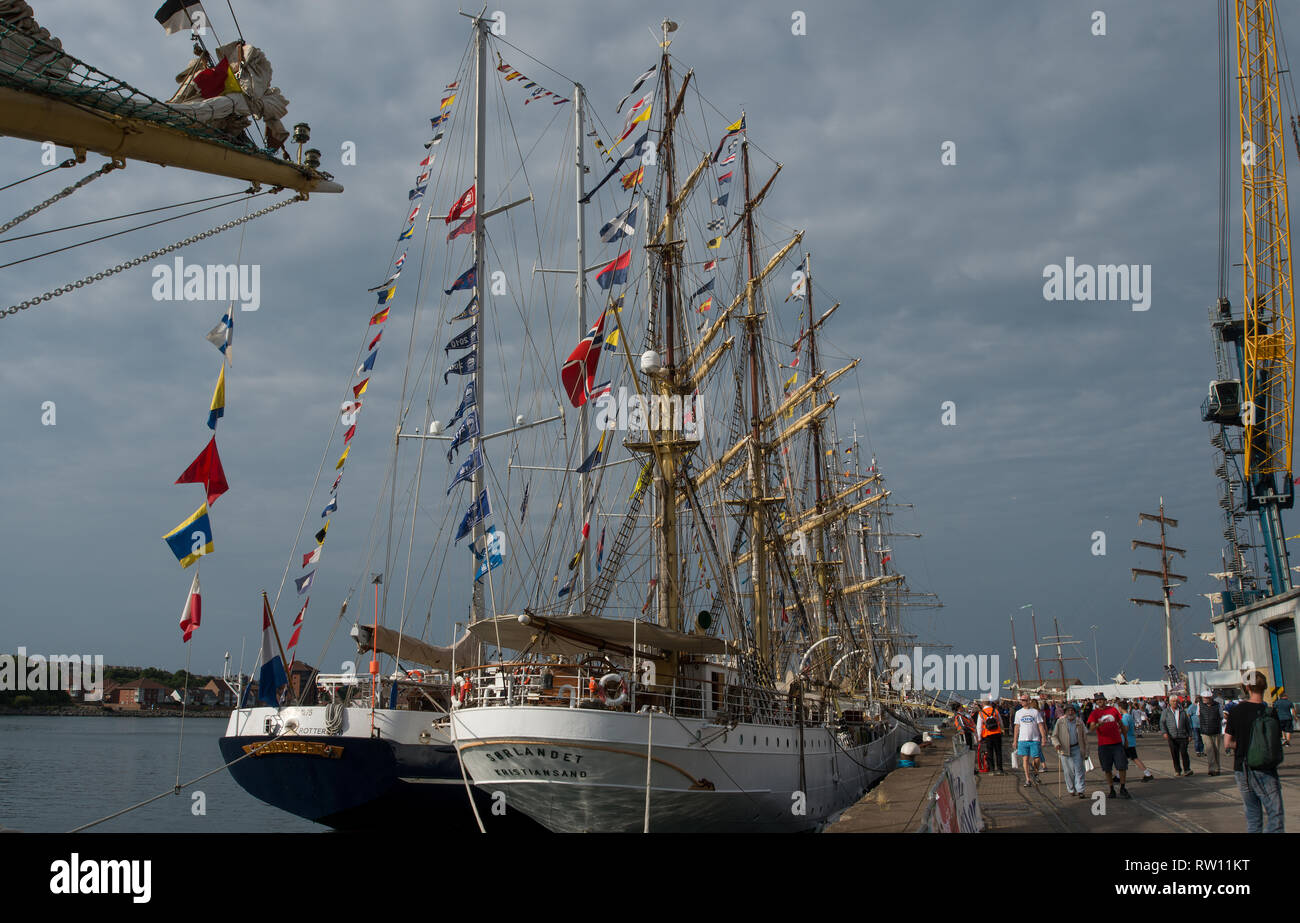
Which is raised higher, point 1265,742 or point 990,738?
point 1265,742

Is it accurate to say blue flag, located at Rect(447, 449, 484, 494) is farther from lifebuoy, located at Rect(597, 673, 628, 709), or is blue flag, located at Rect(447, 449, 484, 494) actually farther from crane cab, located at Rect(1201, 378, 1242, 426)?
crane cab, located at Rect(1201, 378, 1242, 426)

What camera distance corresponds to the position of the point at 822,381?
2052 inches

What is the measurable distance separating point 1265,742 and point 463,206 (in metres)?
25.9

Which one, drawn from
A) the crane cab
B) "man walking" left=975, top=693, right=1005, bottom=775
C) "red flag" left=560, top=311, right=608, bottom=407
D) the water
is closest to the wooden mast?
"red flag" left=560, top=311, right=608, bottom=407

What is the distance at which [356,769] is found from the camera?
68.8 feet

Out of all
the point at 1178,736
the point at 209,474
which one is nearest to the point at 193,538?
the point at 209,474

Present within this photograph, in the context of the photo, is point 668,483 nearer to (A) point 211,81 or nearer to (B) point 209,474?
(B) point 209,474

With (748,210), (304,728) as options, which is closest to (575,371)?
(304,728)

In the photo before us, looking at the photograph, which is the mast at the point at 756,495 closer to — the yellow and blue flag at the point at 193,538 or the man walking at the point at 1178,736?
the man walking at the point at 1178,736

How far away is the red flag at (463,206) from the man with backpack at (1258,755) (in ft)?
82.8

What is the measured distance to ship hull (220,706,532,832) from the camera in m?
21.0

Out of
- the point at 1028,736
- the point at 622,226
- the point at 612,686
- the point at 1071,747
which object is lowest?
the point at 1028,736

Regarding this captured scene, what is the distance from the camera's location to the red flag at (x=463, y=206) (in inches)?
1153

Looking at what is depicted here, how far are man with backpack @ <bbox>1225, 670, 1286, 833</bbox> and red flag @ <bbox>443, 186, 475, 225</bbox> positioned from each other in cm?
2523
